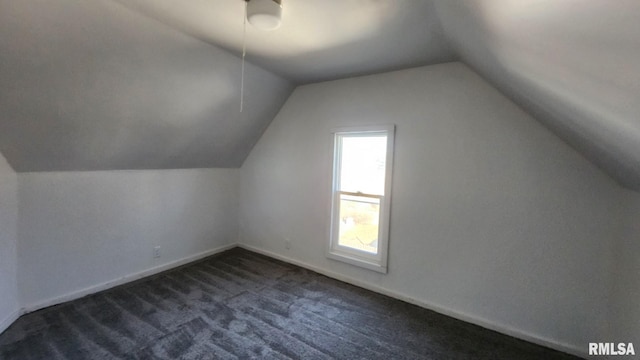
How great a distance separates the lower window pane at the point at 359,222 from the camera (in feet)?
9.87

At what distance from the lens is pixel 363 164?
3.09 metres

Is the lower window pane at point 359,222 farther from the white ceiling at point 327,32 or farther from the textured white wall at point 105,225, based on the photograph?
the textured white wall at point 105,225

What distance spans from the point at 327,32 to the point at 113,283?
3.26 m

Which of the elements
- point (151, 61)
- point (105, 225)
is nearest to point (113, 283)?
point (105, 225)

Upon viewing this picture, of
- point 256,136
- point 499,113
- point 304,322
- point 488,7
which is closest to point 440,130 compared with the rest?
point 499,113

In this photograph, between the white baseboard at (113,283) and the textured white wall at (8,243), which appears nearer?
the textured white wall at (8,243)

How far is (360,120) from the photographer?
9.89 feet

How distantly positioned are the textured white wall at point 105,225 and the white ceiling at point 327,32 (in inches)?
71.5

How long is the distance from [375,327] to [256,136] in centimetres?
282

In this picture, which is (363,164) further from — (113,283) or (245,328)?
(113,283)

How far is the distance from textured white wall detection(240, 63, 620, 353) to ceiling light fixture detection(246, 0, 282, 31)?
151cm

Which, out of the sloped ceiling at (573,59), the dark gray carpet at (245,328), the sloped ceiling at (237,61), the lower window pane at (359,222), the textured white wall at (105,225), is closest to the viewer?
the sloped ceiling at (573,59)

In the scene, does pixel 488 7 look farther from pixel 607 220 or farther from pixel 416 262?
pixel 416 262

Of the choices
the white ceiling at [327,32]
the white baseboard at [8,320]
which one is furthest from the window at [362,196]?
the white baseboard at [8,320]
